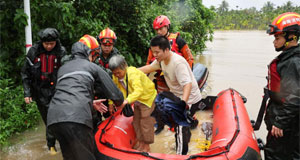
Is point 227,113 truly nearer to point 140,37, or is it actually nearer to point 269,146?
point 269,146

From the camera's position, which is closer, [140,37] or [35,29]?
[35,29]

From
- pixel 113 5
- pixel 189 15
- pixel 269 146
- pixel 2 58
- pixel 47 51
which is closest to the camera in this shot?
pixel 269 146

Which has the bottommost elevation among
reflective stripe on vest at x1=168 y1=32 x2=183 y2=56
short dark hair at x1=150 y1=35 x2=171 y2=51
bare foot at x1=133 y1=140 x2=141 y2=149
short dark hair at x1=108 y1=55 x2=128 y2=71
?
bare foot at x1=133 y1=140 x2=141 y2=149

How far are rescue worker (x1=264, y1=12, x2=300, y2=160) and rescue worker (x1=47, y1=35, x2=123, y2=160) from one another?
1.56m

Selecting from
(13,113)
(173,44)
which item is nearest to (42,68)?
(13,113)

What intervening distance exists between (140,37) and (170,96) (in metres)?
4.43

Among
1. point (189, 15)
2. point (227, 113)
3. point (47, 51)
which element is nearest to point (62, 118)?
point (47, 51)

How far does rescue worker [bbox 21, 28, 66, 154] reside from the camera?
312 cm

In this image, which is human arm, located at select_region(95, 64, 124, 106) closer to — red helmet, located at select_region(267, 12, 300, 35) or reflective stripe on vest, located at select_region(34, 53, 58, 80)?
reflective stripe on vest, located at select_region(34, 53, 58, 80)

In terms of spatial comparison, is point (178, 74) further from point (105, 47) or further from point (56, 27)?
point (56, 27)

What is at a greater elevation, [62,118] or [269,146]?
[62,118]

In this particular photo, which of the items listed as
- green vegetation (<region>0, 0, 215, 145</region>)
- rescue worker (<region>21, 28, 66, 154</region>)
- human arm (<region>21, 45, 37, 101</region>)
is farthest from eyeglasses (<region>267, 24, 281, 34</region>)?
green vegetation (<region>0, 0, 215, 145</region>)

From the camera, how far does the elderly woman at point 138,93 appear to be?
8.84 feet

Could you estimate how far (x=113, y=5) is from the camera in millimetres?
6762
